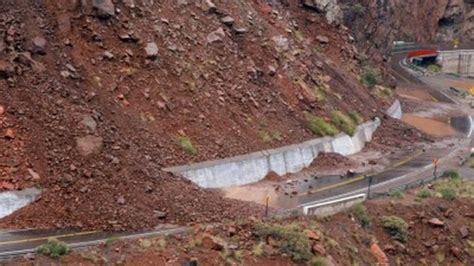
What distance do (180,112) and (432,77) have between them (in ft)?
157

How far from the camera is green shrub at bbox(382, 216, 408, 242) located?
111 ft

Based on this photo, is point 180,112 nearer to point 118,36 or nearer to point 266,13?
point 118,36

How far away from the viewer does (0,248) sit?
90.3 feet

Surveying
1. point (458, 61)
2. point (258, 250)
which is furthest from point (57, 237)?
point (458, 61)

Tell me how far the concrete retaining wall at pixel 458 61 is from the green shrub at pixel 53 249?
68.0 meters

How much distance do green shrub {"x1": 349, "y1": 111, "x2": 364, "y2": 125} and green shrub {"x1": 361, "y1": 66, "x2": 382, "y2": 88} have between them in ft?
22.8

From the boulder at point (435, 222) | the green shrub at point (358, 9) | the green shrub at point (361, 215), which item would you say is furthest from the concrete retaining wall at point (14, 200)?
the green shrub at point (358, 9)

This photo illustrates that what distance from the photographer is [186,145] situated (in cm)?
3684

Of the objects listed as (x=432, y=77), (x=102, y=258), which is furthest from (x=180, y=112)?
(x=432, y=77)

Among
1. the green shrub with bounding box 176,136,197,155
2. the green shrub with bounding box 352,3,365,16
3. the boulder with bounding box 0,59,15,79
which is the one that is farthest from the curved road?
the green shrub with bounding box 352,3,365,16

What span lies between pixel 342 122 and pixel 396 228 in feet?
42.5

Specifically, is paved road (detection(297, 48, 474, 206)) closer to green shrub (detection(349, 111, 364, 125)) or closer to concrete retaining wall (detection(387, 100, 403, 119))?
green shrub (detection(349, 111, 364, 125))

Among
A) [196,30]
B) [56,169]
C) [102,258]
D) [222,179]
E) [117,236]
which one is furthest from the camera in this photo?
[196,30]

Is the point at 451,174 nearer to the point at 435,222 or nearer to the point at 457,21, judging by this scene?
the point at 435,222
